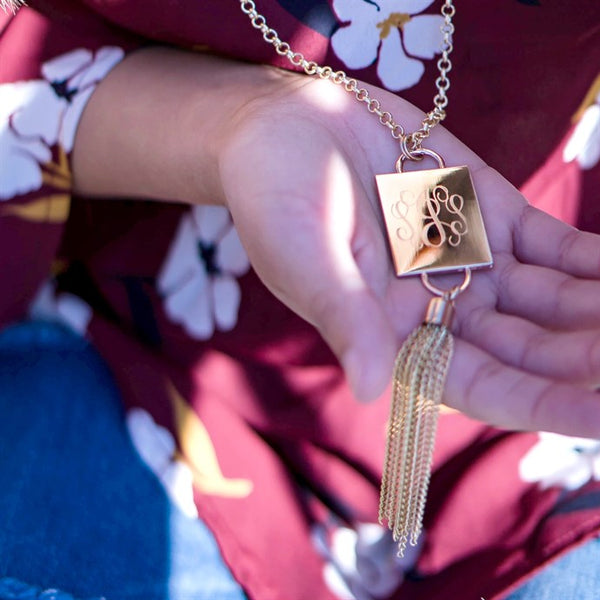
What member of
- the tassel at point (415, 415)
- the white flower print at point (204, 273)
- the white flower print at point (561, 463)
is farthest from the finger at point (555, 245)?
the white flower print at point (204, 273)

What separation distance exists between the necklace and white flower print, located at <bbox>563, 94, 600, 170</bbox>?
0.17 m

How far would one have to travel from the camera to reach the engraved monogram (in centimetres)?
78

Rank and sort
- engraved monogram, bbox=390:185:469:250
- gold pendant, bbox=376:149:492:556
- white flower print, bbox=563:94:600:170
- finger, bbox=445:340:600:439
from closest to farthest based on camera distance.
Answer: finger, bbox=445:340:600:439, gold pendant, bbox=376:149:492:556, engraved monogram, bbox=390:185:469:250, white flower print, bbox=563:94:600:170

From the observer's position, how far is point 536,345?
0.64m

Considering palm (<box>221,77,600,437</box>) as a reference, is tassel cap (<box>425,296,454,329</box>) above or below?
below

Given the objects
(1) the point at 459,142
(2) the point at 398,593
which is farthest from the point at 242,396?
(1) the point at 459,142

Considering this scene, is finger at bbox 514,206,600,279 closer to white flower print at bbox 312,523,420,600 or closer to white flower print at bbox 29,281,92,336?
white flower print at bbox 312,523,420,600

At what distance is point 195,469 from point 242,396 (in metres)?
0.10

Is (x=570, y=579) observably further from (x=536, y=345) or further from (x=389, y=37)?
(x=389, y=37)

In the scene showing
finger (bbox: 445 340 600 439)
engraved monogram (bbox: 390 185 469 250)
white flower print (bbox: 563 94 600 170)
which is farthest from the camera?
white flower print (bbox: 563 94 600 170)

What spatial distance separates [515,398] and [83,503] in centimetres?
50

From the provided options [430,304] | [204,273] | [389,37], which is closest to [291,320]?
[204,273]

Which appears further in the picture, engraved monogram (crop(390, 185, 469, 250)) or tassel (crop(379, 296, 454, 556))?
engraved monogram (crop(390, 185, 469, 250))

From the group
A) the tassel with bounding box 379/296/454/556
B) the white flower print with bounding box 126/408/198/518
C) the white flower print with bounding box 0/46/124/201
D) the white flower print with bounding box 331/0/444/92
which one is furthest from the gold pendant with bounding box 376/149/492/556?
the white flower print with bounding box 0/46/124/201
